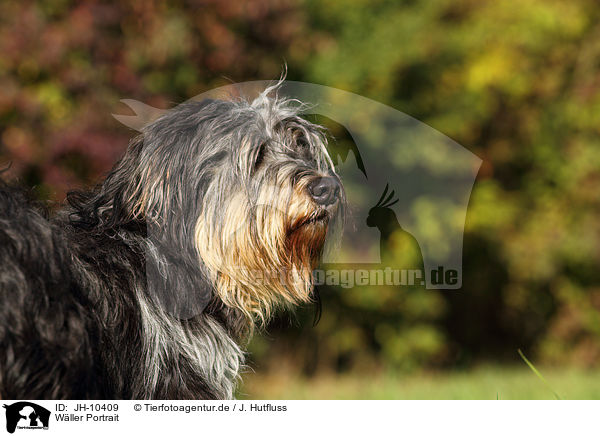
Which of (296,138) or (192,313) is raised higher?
(296,138)

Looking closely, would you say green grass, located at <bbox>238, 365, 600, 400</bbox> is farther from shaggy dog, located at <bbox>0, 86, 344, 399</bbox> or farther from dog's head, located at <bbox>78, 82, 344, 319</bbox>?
dog's head, located at <bbox>78, 82, 344, 319</bbox>

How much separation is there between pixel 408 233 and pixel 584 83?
3468 millimetres

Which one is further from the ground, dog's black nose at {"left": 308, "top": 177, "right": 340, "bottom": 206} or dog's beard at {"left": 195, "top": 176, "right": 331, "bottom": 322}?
dog's black nose at {"left": 308, "top": 177, "right": 340, "bottom": 206}

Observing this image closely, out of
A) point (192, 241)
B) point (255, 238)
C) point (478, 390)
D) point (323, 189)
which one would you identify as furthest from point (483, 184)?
point (192, 241)

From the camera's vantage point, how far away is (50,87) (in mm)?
5945

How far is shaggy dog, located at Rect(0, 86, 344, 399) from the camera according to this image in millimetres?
2482

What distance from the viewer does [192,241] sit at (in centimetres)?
278

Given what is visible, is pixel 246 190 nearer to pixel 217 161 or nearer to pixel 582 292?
pixel 217 161

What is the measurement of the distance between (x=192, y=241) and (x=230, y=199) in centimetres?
23

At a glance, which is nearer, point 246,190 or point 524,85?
point 246,190

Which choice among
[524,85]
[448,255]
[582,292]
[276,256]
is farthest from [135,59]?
[582,292]
